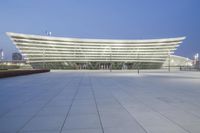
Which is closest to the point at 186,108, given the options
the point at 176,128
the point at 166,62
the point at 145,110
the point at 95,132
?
the point at 145,110

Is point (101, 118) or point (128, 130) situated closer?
point (128, 130)

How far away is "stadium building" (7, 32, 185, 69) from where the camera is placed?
119750 mm

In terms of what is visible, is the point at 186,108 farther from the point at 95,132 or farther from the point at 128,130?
the point at 95,132

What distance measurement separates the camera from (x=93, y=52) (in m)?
128

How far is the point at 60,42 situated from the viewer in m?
122

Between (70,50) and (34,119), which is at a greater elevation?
(70,50)

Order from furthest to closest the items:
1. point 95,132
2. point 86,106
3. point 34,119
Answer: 1. point 86,106
2. point 34,119
3. point 95,132

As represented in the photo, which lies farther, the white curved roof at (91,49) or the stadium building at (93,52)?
the stadium building at (93,52)

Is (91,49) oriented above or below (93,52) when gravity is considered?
above

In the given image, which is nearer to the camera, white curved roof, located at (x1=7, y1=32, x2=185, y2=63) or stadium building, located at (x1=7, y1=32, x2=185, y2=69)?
white curved roof, located at (x1=7, y1=32, x2=185, y2=63)

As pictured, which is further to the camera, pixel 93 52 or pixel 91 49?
pixel 93 52

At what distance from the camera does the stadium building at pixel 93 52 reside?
11975cm

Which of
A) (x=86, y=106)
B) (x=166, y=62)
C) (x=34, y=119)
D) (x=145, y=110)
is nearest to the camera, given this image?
(x=34, y=119)

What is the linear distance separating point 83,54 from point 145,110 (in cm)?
11930
